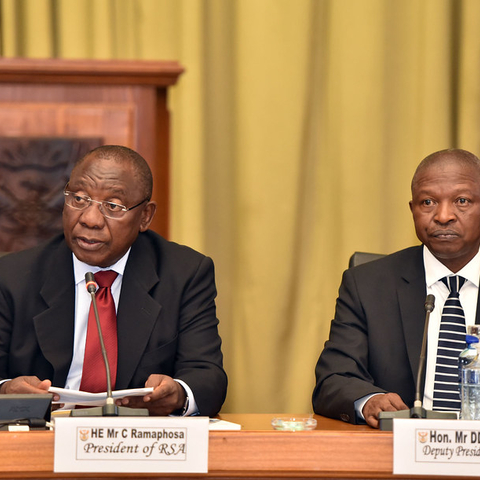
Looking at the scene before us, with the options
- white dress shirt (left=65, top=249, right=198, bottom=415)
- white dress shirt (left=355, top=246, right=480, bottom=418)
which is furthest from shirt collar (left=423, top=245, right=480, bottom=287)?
white dress shirt (left=65, top=249, right=198, bottom=415)

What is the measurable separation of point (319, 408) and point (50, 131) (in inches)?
53.9

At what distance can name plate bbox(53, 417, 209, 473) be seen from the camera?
1.53 m

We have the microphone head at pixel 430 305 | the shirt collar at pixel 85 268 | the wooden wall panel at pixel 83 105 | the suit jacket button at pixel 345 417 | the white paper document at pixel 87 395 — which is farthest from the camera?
the wooden wall panel at pixel 83 105

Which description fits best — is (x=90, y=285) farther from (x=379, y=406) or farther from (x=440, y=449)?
(x=440, y=449)

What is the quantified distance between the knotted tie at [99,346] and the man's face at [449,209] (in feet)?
3.33

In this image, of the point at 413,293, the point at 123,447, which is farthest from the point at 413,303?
the point at 123,447

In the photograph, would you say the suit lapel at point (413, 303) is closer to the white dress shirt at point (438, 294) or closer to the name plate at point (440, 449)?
the white dress shirt at point (438, 294)

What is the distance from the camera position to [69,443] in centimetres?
153

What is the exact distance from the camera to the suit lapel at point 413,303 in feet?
7.84

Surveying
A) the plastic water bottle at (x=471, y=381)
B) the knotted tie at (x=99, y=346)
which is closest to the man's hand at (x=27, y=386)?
the knotted tie at (x=99, y=346)

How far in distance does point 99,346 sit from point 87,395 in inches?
19.7

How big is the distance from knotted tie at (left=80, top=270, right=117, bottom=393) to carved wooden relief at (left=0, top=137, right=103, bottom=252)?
50cm

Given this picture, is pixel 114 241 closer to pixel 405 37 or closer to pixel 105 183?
pixel 105 183

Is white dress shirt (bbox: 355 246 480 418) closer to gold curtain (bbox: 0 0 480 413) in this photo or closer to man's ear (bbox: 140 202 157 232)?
man's ear (bbox: 140 202 157 232)
